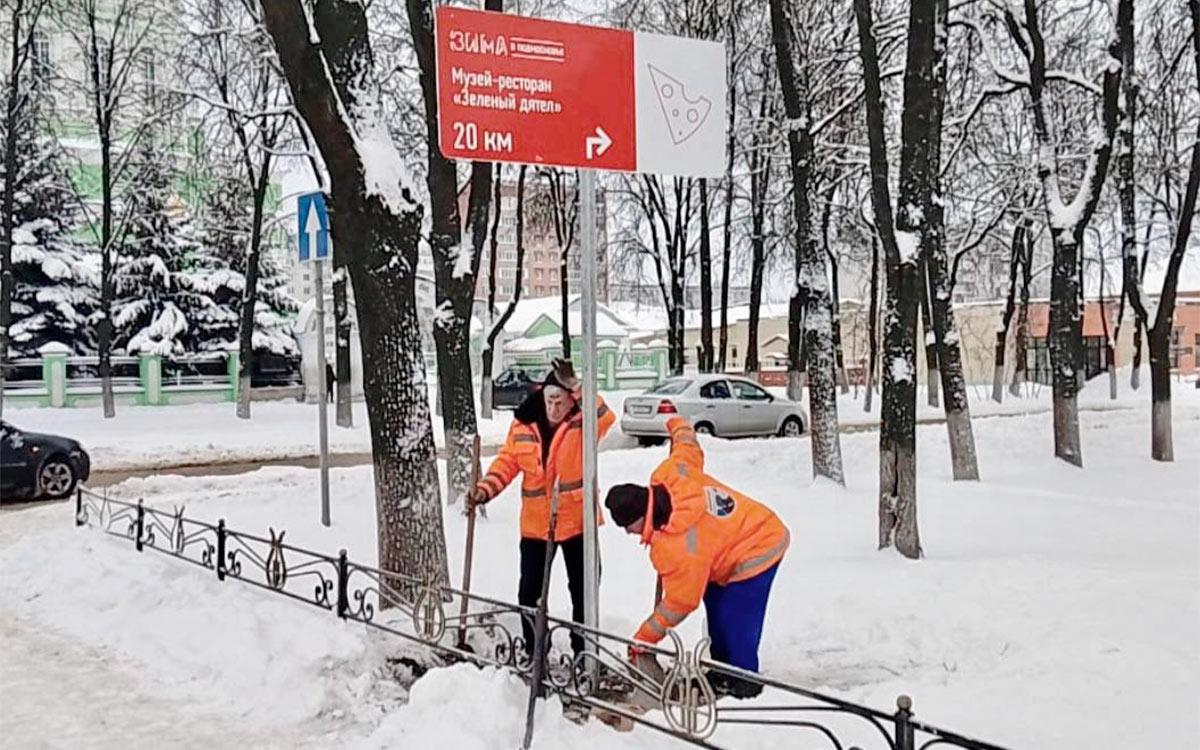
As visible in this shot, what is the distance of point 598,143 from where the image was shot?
15.4 ft

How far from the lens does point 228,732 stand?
193 inches

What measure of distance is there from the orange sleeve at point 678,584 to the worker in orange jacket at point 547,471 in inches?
49.4

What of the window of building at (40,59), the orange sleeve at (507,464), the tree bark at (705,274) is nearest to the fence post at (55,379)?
the window of building at (40,59)

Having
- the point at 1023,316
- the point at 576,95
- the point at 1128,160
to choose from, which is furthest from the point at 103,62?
the point at 1023,316

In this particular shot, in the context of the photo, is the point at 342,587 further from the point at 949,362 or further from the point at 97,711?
the point at 949,362

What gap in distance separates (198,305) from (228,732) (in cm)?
2828

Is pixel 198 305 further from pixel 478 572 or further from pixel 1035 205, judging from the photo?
pixel 478 572

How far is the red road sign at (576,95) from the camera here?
4.41m

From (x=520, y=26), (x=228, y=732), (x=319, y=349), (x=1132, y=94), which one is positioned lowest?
(x=228, y=732)

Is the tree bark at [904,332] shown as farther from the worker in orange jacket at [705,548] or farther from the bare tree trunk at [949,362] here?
the worker in orange jacket at [705,548]

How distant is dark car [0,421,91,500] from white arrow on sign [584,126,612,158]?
38.4 feet

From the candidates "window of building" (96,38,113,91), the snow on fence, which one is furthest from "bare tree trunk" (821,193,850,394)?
the snow on fence

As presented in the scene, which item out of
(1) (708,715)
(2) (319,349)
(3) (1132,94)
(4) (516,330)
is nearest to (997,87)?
(3) (1132,94)

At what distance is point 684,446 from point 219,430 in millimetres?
19641
